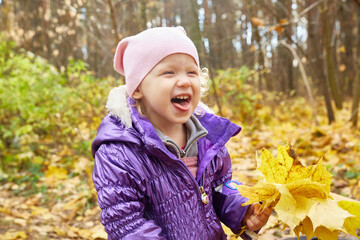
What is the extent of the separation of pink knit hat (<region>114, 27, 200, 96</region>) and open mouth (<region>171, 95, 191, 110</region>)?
0.62 ft

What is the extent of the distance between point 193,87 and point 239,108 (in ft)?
17.4

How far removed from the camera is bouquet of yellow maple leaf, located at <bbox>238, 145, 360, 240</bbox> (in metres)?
1.05

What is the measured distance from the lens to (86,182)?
14.6ft

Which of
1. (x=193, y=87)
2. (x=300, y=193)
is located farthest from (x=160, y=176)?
(x=300, y=193)

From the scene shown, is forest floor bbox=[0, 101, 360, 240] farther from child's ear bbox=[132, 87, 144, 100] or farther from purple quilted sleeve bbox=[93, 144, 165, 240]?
child's ear bbox=[132, 87, 144, 100]

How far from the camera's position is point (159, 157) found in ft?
4.77

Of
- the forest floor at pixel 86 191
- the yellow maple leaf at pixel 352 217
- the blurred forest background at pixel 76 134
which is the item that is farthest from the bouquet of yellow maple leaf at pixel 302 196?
the blurred forest background at pixel 76 134

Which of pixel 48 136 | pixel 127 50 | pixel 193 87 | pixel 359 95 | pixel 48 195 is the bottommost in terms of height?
pixel 48 195

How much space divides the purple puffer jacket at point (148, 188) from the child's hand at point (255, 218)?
0.11 ft

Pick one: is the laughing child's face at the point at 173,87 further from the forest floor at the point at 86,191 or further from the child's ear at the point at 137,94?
the forest floor at the point at 86,191

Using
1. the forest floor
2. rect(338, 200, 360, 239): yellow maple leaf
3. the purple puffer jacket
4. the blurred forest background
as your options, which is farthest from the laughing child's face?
the blurred forest background

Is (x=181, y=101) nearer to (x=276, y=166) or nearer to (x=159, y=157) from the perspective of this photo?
(x=159, y=157)

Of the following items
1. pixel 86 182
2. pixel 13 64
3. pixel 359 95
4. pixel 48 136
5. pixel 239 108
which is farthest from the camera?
pixel 239 108

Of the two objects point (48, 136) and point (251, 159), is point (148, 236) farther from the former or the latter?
point (48, 136)
